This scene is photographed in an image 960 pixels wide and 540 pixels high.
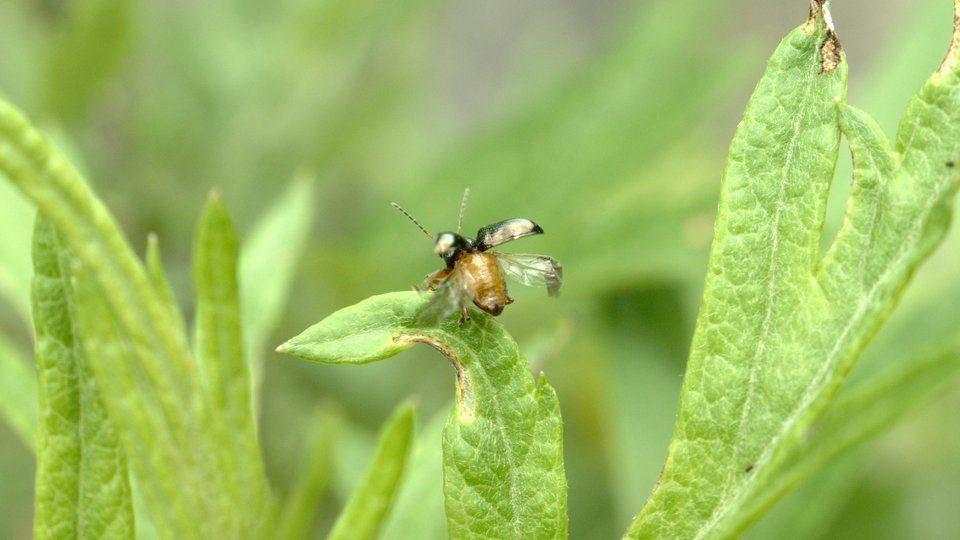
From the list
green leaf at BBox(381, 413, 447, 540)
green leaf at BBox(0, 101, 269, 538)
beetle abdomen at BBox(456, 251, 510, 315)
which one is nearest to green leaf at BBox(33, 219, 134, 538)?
green leaf at BBox(0, 101, 269, 538)

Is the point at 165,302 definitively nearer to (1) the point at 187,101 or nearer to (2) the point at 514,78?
(1) the point at 187,101

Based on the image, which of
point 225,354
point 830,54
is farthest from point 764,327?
point 225,354

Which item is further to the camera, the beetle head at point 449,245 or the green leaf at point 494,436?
the beetle head at point 449,245

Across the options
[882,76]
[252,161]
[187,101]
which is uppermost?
[187,101]

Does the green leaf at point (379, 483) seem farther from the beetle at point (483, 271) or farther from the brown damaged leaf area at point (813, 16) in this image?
the brown damaged leaf area at point (813, 16)

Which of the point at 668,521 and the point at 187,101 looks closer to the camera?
the point at 668,521

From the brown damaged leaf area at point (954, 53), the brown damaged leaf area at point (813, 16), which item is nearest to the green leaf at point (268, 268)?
the brown damaged leaf area at point (813, 16)

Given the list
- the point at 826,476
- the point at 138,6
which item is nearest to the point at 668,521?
the point at 826,476
